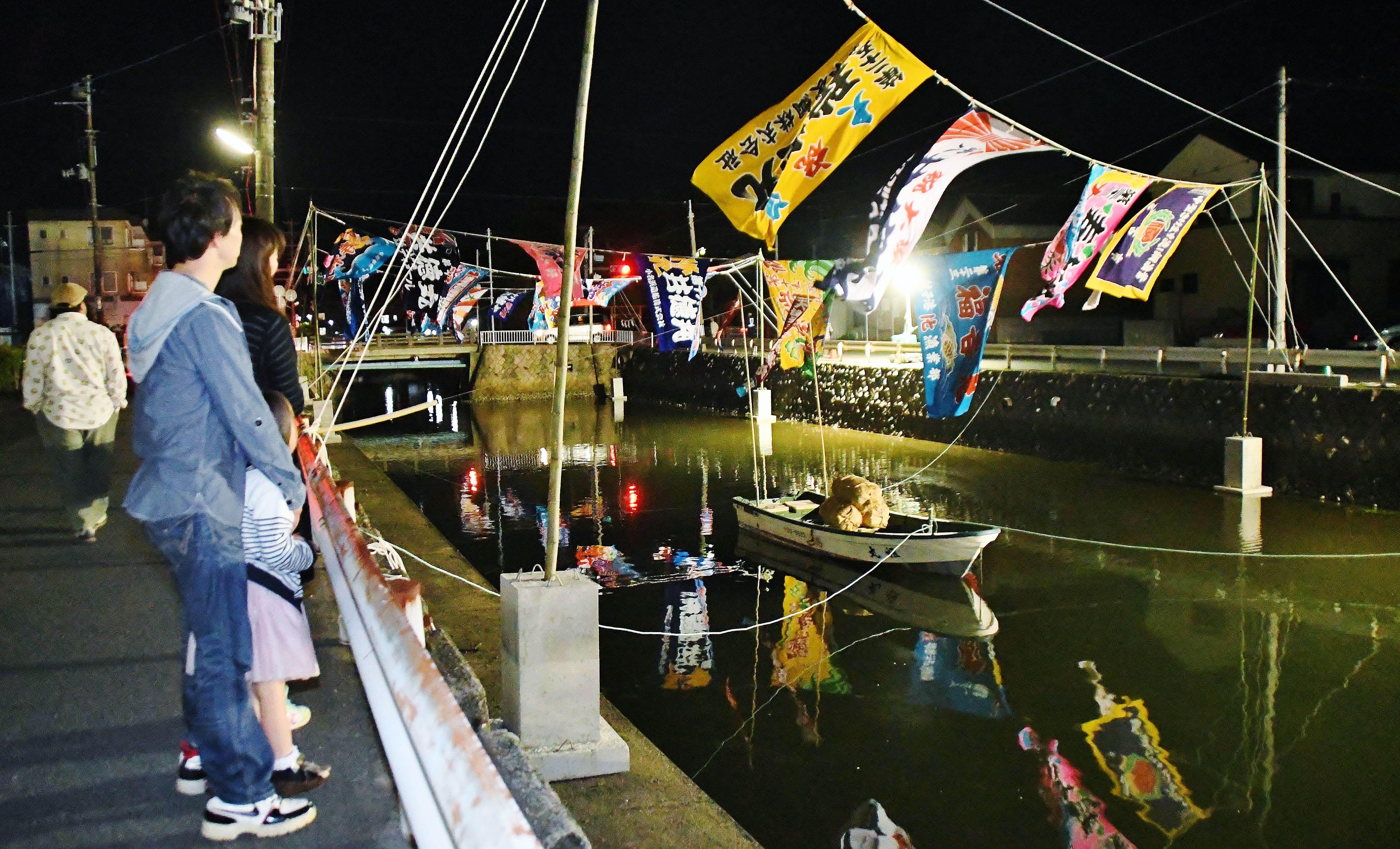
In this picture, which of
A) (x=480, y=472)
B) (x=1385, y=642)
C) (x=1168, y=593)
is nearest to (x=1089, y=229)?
(x=1168, y=593)

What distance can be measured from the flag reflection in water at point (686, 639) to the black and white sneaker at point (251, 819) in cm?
584

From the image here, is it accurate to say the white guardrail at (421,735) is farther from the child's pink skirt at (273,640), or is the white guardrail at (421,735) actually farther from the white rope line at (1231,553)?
the white rope line at (1231,553)

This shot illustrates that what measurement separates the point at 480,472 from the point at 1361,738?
17567mm

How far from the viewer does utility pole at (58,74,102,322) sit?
31.1 meters

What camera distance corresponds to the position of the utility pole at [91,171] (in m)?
31.1

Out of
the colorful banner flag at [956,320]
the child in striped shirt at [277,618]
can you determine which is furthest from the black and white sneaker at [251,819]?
the colorful banner flag at [956,320]

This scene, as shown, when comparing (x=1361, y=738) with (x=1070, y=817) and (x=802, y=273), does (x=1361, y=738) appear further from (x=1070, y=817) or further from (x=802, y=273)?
(x=802, y=273)

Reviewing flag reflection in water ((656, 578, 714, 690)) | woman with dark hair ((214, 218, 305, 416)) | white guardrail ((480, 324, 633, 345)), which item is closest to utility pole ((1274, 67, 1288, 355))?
flag reflection in water ((656, 578, 714, 690))

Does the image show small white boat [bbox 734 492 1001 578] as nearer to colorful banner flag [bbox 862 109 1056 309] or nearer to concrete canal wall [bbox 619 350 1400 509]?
colorful banner flag [bbox 862 109 1056 309]

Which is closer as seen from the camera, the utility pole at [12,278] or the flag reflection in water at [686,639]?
the flag reflection in water at [686,639]

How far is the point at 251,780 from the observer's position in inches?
121

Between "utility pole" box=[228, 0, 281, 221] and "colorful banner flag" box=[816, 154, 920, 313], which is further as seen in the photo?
"utility pole" box=[228, 0, 281, 221]

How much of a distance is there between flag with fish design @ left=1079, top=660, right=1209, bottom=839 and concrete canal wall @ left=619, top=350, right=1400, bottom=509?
9708mm

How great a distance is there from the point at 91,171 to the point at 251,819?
35.5m
